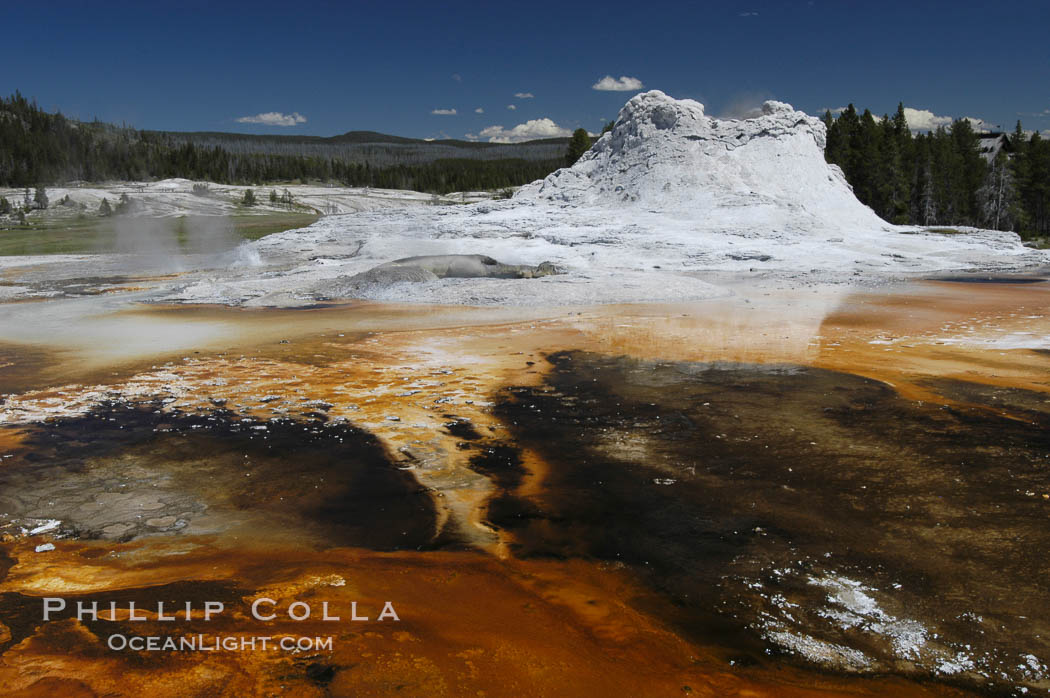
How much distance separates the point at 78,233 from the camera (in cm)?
3734

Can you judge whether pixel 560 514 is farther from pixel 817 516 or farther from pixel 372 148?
pixel 372 148

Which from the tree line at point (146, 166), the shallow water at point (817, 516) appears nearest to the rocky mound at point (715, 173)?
the shallow water at point (817, 516)

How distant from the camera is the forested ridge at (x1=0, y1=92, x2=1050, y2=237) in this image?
1548 inches

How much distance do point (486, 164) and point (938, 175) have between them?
78740 mm

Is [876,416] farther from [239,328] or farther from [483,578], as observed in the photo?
[239,328]

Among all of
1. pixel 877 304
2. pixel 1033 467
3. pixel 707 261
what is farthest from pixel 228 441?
pixel 707 261

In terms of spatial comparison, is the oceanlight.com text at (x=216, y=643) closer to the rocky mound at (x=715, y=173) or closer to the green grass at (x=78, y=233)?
the rocky mound at (x=715, y=173)

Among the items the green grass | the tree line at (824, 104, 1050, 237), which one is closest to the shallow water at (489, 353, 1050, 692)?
the green grass

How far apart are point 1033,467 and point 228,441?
659 cm

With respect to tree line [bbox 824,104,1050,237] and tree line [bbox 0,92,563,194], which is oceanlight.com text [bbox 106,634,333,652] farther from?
tree line [bbox 0,92,563,194]

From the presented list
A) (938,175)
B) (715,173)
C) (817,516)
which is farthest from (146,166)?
(817,516)

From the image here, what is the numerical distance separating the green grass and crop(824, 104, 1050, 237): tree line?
99.8 ft

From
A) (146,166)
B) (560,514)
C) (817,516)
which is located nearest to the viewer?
(817,516)

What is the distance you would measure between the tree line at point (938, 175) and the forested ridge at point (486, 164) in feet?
0.24
